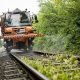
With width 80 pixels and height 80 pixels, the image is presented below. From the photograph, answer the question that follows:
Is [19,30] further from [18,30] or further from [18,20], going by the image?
[18,20]

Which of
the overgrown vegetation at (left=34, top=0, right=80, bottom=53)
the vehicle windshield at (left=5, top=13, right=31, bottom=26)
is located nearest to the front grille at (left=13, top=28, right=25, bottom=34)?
the vehicle windshield at (left=5, top=13, right=31, bottom=26)

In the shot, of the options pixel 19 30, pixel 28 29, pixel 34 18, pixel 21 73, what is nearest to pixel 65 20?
pixel 28 29

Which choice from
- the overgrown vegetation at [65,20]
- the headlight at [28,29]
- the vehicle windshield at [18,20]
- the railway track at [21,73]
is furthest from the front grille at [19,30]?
the railway track at [21,73]

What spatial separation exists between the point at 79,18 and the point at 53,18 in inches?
187

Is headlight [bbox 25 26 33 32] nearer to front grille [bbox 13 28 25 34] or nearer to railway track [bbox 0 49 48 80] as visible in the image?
front grille [bbox 13 28 25 34]

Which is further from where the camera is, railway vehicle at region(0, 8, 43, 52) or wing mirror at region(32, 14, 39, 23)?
wing mirror at region(32, 14, 39, 23)

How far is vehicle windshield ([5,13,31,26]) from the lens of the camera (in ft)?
75.4

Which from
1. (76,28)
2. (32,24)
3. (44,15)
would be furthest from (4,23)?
(76,28)

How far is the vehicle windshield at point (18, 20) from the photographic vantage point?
22991 millimetres

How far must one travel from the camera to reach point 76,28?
14.5 meters

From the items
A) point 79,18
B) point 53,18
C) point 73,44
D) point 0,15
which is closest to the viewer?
point 79,18

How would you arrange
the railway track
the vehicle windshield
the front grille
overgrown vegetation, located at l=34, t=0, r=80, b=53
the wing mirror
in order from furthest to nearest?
1. the vehicle windshield
2. the wing mirror
3. the front grille
4. overgrown vegetation, located at l=34, t=0, r=80, b=53
5. the railway track

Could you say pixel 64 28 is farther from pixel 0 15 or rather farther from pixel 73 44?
pixel 0 15

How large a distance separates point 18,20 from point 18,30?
121cm
